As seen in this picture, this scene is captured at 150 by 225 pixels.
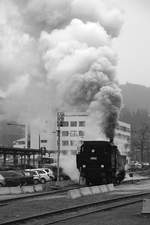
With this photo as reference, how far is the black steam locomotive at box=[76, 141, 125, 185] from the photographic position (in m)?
35.8

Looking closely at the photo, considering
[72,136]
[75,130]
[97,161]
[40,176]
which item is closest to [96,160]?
Answer: [97,161]

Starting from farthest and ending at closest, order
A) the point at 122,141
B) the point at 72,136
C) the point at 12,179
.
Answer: the point at 72,136 < the point at 122,141 < the point at 12,179

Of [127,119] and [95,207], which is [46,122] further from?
[127,119]

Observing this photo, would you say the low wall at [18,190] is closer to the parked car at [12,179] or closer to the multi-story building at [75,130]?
the parked car at [12,179]

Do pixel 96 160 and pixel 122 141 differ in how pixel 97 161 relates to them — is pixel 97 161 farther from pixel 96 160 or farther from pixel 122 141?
pixel 122 141

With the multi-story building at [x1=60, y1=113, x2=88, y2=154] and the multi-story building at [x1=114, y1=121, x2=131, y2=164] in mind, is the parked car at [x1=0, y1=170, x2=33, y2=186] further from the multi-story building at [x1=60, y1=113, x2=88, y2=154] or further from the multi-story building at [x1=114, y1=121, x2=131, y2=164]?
the multi-story building at [x1=114, y1=121, x2=131, y2=164]

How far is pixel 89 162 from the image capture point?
36.3 metres

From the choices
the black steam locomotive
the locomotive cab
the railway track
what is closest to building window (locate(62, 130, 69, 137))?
the black steam locomotive

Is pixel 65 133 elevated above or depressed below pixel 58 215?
above

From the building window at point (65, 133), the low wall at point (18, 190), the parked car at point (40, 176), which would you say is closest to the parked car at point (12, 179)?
the low wall at point (18, 190)

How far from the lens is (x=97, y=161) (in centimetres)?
3612

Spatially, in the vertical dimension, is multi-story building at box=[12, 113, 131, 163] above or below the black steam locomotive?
above

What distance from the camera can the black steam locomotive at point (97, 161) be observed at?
3584 centimetres

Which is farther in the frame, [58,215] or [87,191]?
[87,191]
